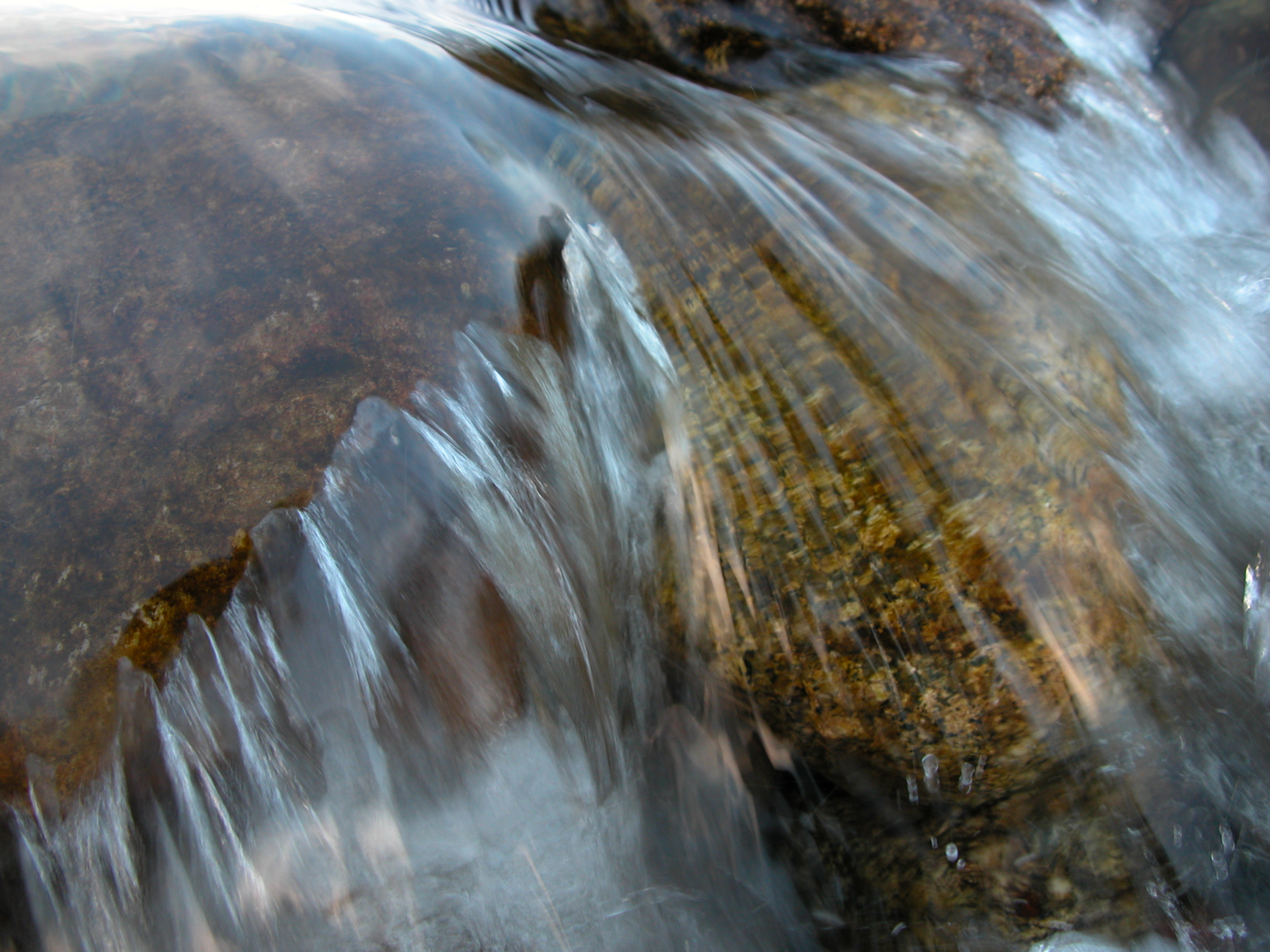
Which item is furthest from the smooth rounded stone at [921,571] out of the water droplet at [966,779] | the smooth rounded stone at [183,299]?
the smooth rounded stone at [183,299]

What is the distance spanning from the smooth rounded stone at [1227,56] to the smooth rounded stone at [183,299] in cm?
431

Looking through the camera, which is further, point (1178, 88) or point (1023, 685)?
point (1178, 88)

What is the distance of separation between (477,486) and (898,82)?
3.07 m

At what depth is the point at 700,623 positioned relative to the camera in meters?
2.36

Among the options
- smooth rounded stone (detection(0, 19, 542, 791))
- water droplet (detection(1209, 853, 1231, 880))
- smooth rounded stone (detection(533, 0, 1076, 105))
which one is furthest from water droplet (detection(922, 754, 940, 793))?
smooth rounded stone (detection(533, 0, 1076, 105))

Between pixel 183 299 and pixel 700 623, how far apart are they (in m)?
2.01

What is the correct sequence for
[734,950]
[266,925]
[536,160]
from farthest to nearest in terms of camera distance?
[536,160]
[734,950]
[266,925]

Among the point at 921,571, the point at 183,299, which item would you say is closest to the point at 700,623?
the point at 921,571

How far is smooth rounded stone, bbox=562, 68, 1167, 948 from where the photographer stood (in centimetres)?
209

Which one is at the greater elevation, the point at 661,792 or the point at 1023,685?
the point at 1023,685

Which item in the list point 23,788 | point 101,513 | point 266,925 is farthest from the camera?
point 101,513

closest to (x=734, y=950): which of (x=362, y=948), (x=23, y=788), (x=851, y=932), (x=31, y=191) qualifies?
(x=851, y=932)

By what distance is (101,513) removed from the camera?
2.13 m

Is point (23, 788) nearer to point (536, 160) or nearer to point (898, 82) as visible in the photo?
point (536, 160)
